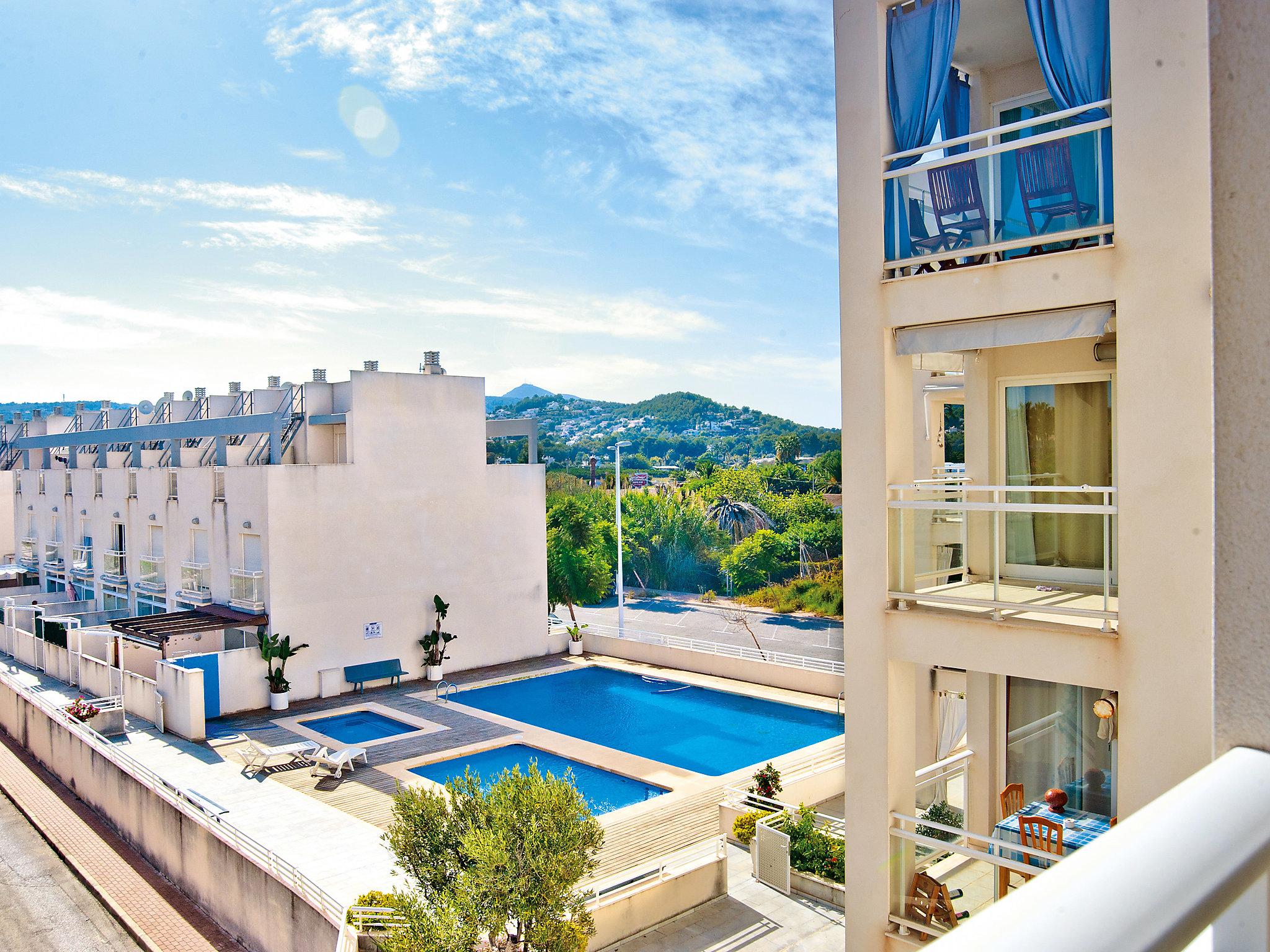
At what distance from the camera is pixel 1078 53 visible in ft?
18.8

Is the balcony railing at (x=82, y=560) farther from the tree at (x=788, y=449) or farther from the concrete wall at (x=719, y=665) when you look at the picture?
the tree at (x=788, y=449)

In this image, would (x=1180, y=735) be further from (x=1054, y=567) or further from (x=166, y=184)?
(x=166, y=184)

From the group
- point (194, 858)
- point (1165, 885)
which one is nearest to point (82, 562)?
point (194, 858)

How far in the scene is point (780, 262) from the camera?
333ft

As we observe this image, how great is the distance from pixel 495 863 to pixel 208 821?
281 inches

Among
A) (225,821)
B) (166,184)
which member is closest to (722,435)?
(166,184)

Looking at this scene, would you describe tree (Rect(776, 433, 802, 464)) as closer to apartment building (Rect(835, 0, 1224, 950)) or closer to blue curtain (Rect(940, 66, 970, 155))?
blue curtain (Rect(940, 66, 970, 155))

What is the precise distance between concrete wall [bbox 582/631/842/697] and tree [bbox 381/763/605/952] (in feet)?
44.4

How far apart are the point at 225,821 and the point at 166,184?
→ 33353 millimetres

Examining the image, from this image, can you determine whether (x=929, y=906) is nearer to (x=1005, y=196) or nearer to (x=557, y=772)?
(x=1005, y=196)

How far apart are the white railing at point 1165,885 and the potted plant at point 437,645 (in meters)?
25.8

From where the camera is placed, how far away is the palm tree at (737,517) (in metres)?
57.7

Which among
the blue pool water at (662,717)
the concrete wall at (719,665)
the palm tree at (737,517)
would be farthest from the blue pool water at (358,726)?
the palm tree at (737,517)

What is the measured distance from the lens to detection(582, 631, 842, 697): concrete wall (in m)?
22.9
